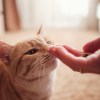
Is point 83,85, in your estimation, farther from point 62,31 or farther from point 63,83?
point 62,31

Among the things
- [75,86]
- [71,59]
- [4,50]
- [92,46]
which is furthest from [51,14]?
[71,59]

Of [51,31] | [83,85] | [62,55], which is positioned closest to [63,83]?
[83,85]

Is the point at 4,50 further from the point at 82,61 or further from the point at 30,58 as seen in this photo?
the point at 82,61

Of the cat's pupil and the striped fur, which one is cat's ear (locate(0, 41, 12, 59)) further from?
the cat's pupil

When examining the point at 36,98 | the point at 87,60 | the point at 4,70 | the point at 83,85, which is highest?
the point at 87,60

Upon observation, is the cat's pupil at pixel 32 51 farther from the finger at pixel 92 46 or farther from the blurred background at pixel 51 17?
the blurred background at pixel 51 17

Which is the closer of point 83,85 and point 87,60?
point 87,60

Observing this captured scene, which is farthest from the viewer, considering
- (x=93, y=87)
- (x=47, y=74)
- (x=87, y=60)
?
(x=93, y=87)
